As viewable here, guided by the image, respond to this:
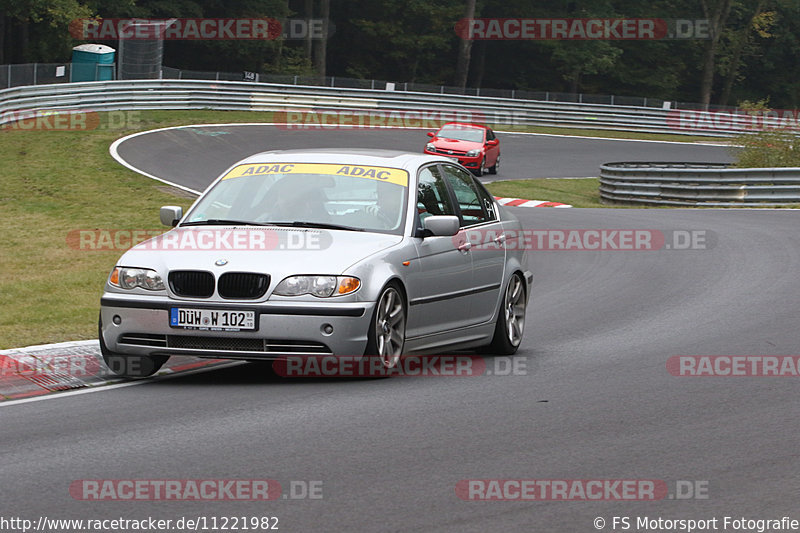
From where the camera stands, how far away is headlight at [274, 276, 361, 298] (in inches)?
326

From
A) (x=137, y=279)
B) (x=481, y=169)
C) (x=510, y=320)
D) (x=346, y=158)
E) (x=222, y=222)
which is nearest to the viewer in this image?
(x=137, y=279)

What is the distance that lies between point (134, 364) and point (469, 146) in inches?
1099


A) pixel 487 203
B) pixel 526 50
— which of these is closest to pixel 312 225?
pixel 487 203

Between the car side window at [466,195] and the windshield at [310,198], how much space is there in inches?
29.5

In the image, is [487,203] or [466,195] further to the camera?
[487,203]

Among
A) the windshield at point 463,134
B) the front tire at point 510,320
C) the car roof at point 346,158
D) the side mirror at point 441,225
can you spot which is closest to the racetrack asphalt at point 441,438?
the front tire at point 510,320

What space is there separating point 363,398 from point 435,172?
2645mm

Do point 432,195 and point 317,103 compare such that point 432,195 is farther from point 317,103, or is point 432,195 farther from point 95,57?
point 95,57

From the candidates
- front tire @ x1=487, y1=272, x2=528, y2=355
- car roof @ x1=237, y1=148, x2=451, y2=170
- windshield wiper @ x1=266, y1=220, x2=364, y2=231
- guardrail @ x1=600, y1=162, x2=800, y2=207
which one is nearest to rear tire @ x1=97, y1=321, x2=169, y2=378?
windshield wiper @ x1=266, y1=220, x2=364, y2=231

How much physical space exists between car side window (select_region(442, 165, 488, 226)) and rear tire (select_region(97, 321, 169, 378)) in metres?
2.72

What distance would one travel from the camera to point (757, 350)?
34.5 ft

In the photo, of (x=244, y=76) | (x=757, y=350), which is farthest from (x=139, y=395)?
(x=244, y=76)

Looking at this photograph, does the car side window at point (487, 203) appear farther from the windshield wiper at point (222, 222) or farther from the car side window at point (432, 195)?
the windshield wiper at point (222, 222)

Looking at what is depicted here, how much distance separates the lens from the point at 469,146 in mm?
36188
